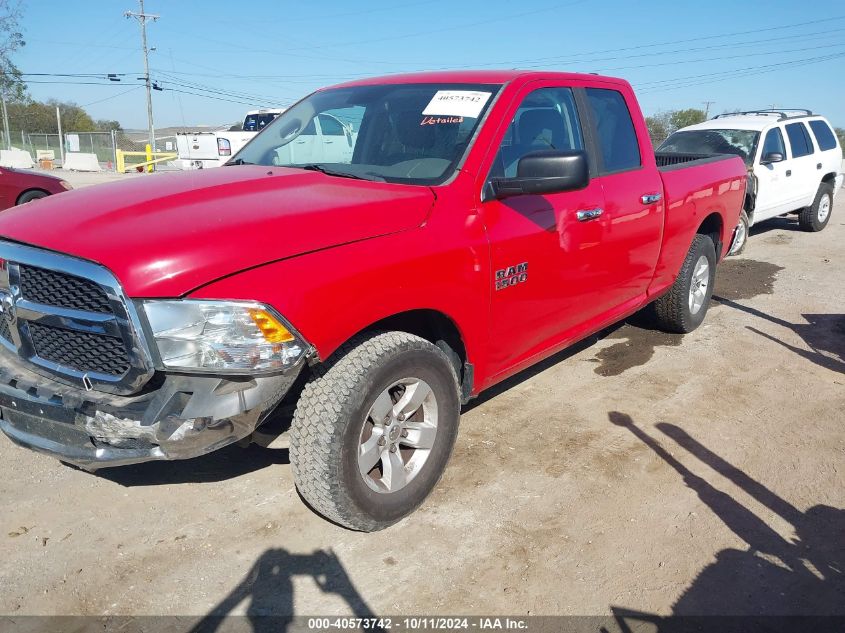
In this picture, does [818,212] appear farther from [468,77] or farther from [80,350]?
[80,350]

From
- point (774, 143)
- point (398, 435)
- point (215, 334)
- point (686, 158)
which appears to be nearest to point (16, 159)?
point (774, 143)

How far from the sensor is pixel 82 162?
111ft

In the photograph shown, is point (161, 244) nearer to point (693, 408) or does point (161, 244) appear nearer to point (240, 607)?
point (240, 607)

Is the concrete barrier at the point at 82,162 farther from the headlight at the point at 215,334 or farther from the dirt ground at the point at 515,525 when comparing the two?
the headlight at the point at 215,334

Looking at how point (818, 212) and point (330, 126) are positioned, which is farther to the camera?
point (818, 212)

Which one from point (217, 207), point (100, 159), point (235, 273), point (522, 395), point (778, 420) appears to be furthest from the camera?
point (100, 159)

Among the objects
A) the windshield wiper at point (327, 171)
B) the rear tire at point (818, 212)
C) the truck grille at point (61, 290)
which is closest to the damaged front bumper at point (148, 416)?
the truck grille at point (61, 290)

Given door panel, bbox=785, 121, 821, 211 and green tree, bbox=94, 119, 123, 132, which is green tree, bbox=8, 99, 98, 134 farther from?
door panel, bbox=785, 121, 821, 211

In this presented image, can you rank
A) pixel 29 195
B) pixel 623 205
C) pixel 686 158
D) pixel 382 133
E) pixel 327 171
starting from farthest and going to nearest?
1. pixel 29 195
2. pixel 686 158
3. pixel 623 205
4. pixel 382 133
5. pixel 327 171

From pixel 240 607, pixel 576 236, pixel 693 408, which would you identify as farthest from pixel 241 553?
pixel 693 408

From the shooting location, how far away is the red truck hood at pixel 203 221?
2.27m

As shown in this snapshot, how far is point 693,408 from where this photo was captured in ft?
13.8

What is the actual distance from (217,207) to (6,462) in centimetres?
202

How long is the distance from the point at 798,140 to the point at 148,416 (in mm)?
10741
